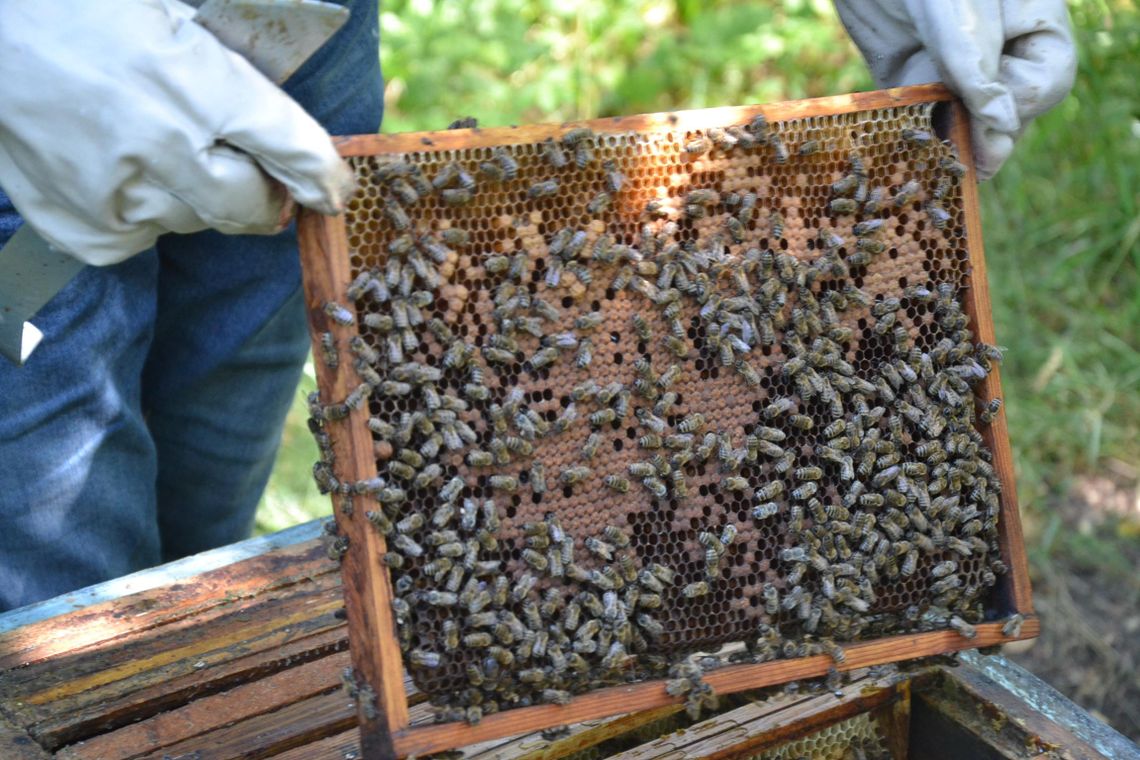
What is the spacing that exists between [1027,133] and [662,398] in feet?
19.0

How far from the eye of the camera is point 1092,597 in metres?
5.29

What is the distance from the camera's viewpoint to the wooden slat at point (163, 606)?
10.2ft

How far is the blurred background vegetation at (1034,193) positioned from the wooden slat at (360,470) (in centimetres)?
360

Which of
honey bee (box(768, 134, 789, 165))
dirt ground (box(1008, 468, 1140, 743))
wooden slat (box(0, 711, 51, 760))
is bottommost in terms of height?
dirt ground (box(1008, 468, 1140, 743))

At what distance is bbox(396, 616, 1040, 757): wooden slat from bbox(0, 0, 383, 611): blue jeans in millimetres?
1652

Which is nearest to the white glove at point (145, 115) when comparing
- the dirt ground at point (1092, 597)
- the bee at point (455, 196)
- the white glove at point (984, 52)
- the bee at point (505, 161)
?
the bee at point (455, 196)

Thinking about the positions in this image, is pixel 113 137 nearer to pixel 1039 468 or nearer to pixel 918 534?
pixel 918 534

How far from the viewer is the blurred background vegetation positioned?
541 cm

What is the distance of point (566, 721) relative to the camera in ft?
8.22

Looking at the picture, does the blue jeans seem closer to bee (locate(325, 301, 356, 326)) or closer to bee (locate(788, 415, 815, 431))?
bee (locate(325, 301, 356, 326))

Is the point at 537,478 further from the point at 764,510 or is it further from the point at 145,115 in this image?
the point at 145,115

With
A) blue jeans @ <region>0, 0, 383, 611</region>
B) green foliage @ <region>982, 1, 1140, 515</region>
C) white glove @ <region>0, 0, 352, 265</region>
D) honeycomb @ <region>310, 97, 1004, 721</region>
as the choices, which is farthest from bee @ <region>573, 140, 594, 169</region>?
green foliage @ <region>982, 1, 1140, 515</region>

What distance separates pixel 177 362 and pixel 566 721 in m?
2.18

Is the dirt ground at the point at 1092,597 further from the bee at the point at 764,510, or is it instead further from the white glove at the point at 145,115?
the white glove at the point at 145,115
